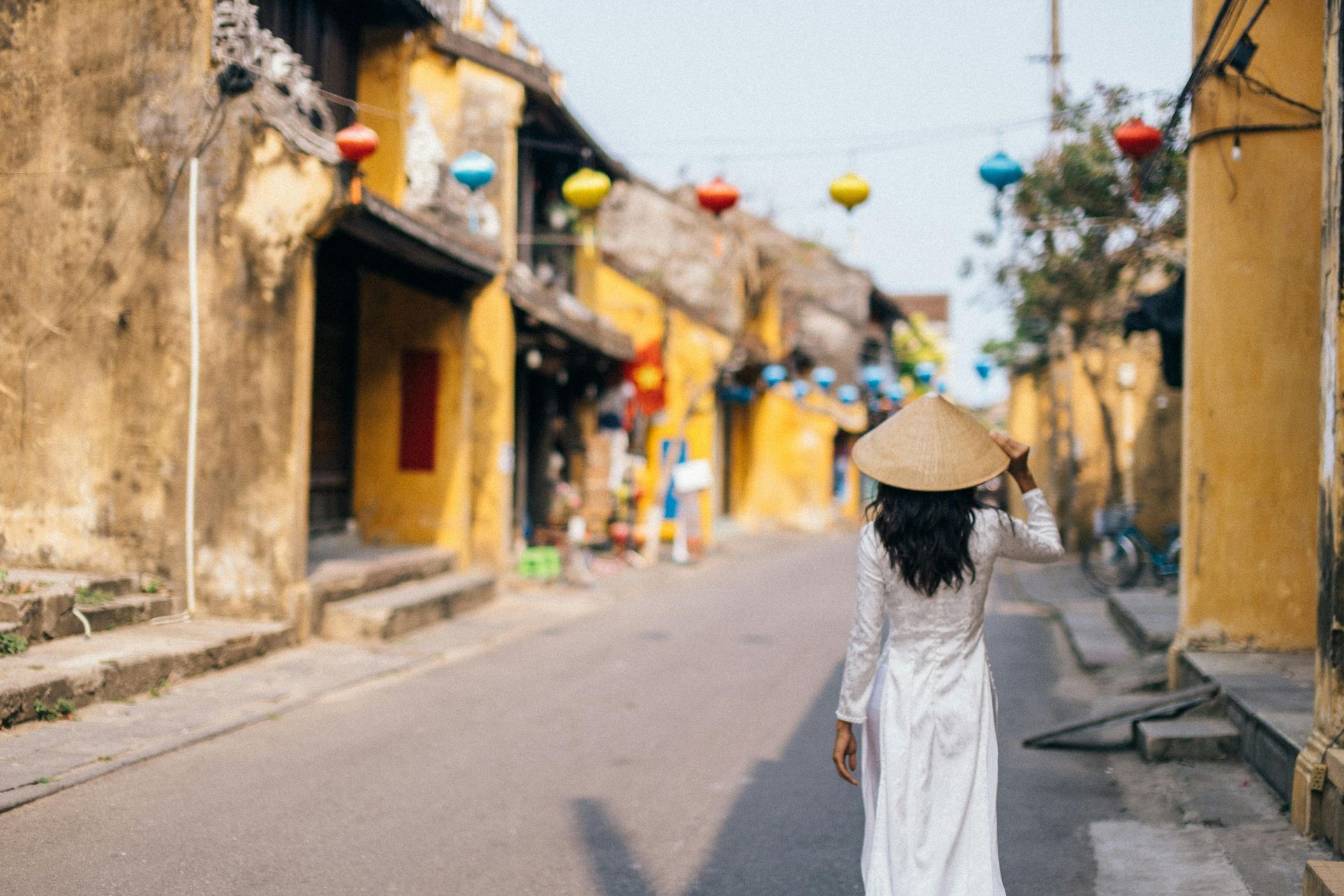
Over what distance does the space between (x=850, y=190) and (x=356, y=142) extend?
13.1 ft

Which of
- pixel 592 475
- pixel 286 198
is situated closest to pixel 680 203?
pixel 592 475

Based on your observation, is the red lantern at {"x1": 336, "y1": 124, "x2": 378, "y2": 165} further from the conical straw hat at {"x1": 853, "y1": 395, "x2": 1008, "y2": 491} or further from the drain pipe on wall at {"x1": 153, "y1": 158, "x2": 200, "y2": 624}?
the conical straw hat at {"x1": 853, "y1": 395, "x2": 1008, "y2": 491}

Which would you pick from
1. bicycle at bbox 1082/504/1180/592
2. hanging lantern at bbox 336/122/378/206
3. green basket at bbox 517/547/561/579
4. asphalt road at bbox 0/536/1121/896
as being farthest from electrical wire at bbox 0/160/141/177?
bicycle at bbox 1082/504/1180/592

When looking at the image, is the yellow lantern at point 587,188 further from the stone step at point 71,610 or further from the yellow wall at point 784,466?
the yellow wall at point 784,466

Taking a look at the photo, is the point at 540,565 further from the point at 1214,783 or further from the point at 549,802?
the point at 1214,783

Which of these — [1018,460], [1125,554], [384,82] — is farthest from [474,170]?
[1125,554]

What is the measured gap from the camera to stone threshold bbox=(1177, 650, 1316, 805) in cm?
582

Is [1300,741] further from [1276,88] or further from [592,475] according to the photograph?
[592,475]

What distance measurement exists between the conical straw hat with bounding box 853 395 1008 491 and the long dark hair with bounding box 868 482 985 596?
0.19ft

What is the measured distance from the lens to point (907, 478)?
3562 mm

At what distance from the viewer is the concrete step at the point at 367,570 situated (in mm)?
10812

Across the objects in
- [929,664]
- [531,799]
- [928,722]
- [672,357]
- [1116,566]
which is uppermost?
[672,357]

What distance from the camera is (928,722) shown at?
3.55 m

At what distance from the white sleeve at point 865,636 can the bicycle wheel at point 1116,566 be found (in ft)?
40.8
